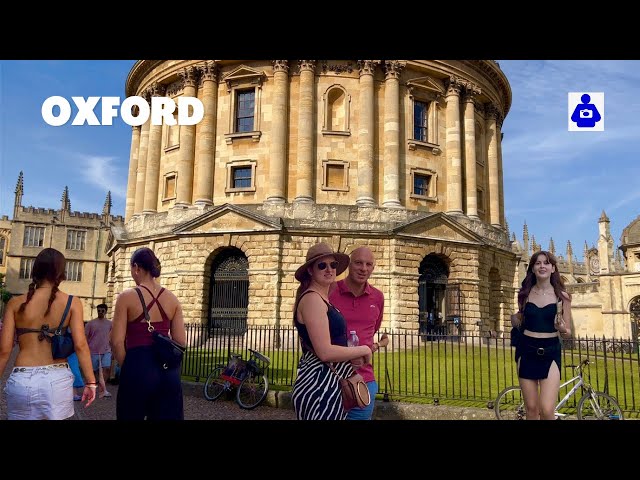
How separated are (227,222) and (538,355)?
1789 cm

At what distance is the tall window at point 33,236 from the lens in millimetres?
52781

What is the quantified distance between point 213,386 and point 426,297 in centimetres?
1457

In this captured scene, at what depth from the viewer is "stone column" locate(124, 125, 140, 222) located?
2877 centimetres

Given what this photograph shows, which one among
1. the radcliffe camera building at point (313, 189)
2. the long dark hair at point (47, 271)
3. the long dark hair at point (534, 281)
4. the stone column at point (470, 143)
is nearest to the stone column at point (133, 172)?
the radcliffe camera building at point (313, 189)

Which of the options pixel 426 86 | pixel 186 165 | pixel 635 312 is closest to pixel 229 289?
pixel 186 165

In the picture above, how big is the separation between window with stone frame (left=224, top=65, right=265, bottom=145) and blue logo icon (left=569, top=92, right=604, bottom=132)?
1755 cm

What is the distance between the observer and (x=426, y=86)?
25.5m

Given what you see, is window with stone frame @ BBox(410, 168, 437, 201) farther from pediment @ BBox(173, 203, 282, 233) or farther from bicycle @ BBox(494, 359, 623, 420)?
bicycle @ BBox(494, 359, 623, 420)

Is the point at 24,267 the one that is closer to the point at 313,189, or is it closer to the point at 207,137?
the point at 207,137

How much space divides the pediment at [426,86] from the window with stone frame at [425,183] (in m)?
4.09

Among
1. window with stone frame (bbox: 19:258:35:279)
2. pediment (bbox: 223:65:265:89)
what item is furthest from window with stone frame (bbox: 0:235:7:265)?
pediment (bbox: 223:65:265:89)

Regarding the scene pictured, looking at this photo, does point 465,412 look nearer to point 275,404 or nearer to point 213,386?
point 275,404
